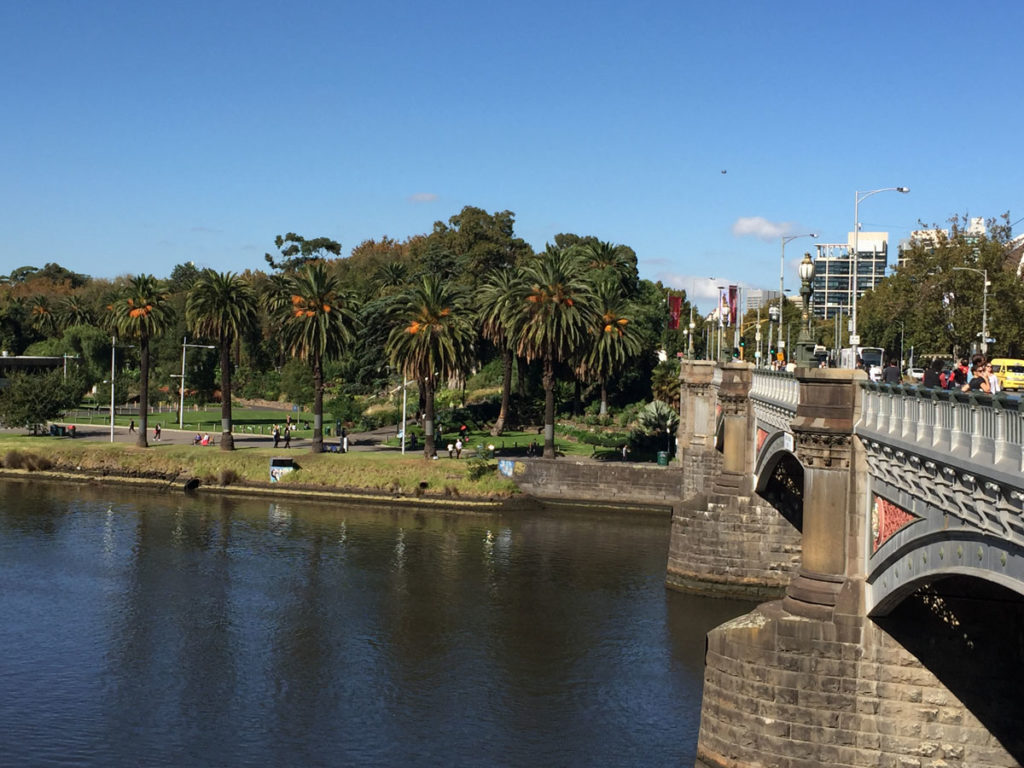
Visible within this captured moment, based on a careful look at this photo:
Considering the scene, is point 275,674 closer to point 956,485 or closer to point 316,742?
point 316,742

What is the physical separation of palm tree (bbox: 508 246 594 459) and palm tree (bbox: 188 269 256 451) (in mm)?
18903

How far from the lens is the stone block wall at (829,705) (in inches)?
901

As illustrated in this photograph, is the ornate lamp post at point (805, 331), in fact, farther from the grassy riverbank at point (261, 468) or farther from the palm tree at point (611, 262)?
the palm tree at point (611, 262)

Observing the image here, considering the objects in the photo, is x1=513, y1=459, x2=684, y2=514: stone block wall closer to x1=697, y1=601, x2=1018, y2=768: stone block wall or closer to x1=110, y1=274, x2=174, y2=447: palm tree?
x1=110, y1=274, x2=174, y2=447: palm tree

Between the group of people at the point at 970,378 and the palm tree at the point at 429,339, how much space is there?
162 feet

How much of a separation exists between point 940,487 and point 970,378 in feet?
13.1

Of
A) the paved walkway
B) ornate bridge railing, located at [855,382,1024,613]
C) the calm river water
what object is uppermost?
ornate bridge railing, located at [855,382,1024,613]

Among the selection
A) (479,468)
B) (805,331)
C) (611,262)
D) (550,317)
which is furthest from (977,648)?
(611,262)

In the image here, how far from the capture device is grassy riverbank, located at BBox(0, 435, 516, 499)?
69.1 m

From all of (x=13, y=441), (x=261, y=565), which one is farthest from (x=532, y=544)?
(x=13, y=441)

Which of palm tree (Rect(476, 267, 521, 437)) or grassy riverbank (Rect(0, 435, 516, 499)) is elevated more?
palm tree (Rect(476, 267, 521, 437))

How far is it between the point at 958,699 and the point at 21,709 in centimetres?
2401

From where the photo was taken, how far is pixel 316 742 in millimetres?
28750

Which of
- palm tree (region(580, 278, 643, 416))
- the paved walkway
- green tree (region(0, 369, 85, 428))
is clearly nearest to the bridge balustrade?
palm tree (region(580, 278, 643, 416))
